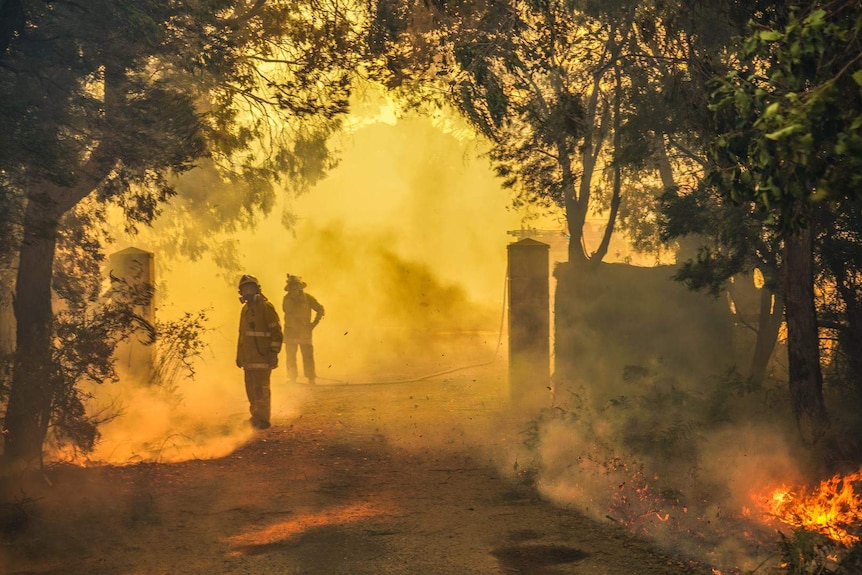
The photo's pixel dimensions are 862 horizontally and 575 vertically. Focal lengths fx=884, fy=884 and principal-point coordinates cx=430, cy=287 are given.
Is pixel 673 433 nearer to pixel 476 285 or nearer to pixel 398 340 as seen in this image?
pixel 398 340

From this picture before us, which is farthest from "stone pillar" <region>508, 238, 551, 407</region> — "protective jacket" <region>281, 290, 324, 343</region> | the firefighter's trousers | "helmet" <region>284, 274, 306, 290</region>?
"helmet" <region>284, 274, 306, 290</region>

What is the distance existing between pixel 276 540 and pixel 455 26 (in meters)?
6.68

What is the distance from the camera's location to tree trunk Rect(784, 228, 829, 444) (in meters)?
8.85

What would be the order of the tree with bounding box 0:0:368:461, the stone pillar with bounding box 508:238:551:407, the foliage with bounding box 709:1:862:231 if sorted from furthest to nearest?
the stone pillar with bounding box 508:238:551:407 → the tree with bounding box 0:0:368:461 → the foliage with bounding box 709:1:862:231

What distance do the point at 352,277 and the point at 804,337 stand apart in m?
29.9

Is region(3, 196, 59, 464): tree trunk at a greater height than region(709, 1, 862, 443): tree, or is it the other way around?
region(709, 1, 862, 443): tree

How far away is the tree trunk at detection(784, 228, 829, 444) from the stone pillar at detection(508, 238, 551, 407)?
5971mm

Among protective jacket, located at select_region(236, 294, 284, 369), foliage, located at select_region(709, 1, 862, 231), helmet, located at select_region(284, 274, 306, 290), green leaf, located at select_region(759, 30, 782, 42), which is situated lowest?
protective jacket, located at select_region(236, 294, 284, 369)

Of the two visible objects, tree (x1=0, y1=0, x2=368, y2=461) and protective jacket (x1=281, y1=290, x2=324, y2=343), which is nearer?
tree (x1=0, y1=0, x2=368, y2=461)

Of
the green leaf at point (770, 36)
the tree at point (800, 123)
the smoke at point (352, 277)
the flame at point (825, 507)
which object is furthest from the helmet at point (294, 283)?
the green leaf at point (770, 36)

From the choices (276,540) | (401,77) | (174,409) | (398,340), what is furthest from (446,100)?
(398,340)

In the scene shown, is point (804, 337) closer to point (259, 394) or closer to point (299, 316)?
point (259, 394)

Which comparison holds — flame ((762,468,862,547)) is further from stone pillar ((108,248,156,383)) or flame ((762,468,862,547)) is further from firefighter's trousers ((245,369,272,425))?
stone pillar ((108,248,156,383))

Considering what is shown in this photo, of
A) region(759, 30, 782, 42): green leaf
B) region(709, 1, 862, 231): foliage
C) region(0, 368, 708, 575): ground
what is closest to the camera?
region(709, 1, 862, 231): foliage
